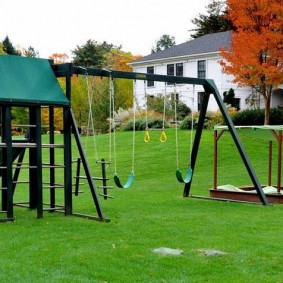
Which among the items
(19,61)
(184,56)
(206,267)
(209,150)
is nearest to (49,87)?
(19,61)

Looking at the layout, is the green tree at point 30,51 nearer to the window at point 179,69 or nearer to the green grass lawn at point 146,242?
the window at point 179,69

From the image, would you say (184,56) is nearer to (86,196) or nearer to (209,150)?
(209,150)

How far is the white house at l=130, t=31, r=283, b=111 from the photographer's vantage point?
146 feet

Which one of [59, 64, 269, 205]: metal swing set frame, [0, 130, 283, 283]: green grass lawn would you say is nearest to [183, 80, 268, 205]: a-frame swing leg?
[59, 64, 269, 205]: metal swing set frame

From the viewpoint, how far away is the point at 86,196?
51.7 ft

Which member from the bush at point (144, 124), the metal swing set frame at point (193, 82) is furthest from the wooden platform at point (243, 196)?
the bush at point (144, 124)

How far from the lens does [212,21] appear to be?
202ft

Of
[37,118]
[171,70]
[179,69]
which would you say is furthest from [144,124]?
[37,118]

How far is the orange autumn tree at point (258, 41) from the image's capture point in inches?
1106

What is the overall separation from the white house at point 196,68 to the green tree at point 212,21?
1092 centimetres

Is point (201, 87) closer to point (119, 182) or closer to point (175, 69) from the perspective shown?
point (175, 69)

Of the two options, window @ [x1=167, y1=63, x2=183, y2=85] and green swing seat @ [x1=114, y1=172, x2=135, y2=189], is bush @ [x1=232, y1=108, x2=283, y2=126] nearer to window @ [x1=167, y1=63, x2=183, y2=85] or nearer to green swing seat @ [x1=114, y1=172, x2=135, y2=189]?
window @ [x1=167, y1=63, x2=183, y2=85]

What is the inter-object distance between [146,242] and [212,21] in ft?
181

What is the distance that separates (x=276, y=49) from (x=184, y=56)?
63.5ft
